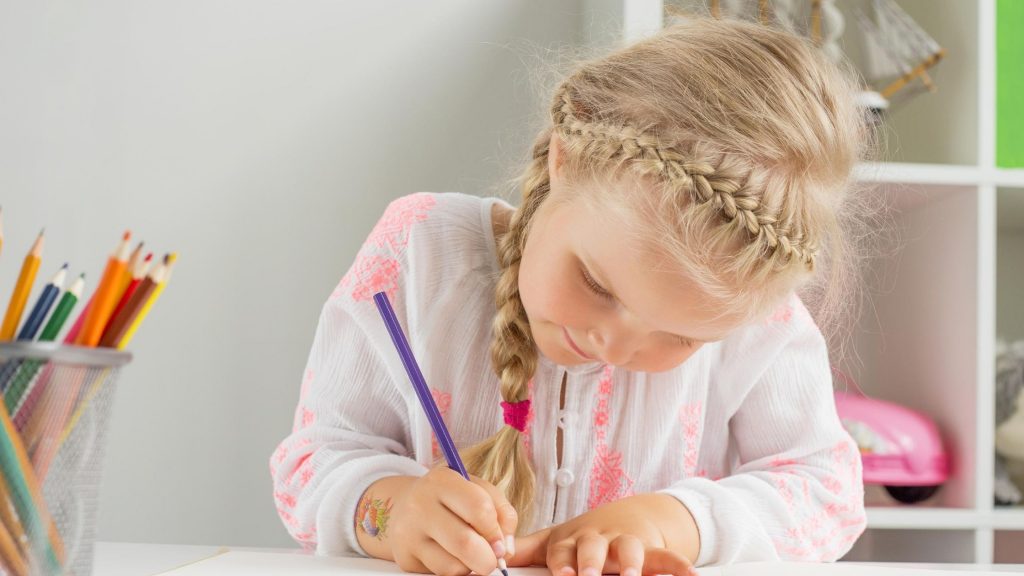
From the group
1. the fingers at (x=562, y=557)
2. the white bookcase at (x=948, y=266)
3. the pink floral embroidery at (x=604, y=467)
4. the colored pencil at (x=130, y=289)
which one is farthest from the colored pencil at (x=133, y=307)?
the white bookcase at (x=948, y=266)

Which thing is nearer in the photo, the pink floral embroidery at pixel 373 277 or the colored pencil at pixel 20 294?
the colored pencil at pixel 20 294

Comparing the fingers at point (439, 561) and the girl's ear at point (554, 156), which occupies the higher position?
the girl's ear at point (554, 156)

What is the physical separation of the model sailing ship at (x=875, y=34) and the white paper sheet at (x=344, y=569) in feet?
2.22

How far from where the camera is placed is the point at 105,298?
0.37m

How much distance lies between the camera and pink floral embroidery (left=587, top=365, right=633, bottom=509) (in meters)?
0.85

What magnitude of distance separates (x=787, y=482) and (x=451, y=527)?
0.33 metres

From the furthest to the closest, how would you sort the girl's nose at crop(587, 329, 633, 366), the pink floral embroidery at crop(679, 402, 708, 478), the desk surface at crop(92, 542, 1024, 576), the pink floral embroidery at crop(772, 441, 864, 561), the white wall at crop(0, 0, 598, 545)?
the white wall at crop(0, 0, 598, 545)
the pink floral embroidery at crop(679, 402, 708, 478)
the pink floral embroidery at crop(772, 441, 864, 561)
the girl's nose at crop(587, 329, 633, 366)
the desk surface at crop(92, 542, 1024, 576)

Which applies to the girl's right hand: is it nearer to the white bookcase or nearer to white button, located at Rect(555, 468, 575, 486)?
white button, located at Rect(555, 468, 575, 486)

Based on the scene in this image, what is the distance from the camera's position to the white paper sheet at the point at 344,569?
1.79ft

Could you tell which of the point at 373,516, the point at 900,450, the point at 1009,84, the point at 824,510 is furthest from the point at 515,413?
the point at 1009,84

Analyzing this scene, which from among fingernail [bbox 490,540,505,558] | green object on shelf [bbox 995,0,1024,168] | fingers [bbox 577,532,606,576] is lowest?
fingers [bbox 577,532,606,576]

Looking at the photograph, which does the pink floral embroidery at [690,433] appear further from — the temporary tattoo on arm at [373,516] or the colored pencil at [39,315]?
the colored pencil at [39,315]

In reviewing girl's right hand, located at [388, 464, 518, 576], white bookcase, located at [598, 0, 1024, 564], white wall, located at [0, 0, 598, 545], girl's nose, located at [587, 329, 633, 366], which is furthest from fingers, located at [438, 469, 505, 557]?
white wall, located at [0, 0, 598, 545]

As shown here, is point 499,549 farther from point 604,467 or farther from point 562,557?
point 604,467
